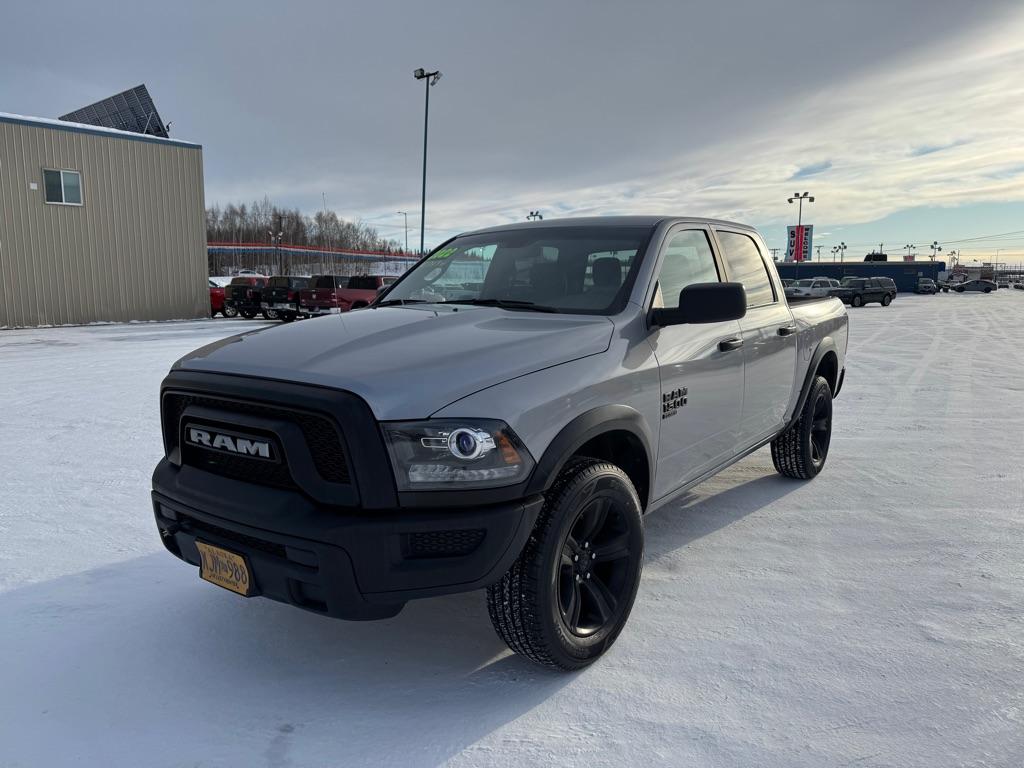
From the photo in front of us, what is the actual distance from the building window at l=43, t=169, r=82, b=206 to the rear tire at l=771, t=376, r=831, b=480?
21.8 m

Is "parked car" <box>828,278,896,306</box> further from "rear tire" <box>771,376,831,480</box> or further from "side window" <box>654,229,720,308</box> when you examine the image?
"side window" <box>654,229,720,308</box>

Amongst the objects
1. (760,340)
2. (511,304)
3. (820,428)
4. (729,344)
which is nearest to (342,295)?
(820,428)

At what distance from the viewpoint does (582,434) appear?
8.93 ft

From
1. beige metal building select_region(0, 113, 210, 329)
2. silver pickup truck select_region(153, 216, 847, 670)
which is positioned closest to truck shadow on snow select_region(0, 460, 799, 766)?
silver pickup truck select_region(153, 216, 847, 670)

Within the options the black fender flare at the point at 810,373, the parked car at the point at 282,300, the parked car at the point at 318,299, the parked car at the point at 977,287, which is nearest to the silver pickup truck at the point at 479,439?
the black fender flare at the point at 810,373

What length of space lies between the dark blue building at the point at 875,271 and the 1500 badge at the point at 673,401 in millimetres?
69893

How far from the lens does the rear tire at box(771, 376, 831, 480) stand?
5219 mm

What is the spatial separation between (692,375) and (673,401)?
0.24 metres

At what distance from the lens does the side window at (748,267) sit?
4379 mm

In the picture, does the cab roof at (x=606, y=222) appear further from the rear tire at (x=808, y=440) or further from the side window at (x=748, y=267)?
the rear tire at (x=808, y=440)

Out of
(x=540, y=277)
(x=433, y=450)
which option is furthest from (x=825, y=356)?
(x=433, y=450)

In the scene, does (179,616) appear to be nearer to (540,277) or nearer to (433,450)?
(433,450)

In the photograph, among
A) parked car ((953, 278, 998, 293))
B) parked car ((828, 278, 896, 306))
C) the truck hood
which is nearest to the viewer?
the truck hood

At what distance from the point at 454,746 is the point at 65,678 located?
5.16ft
